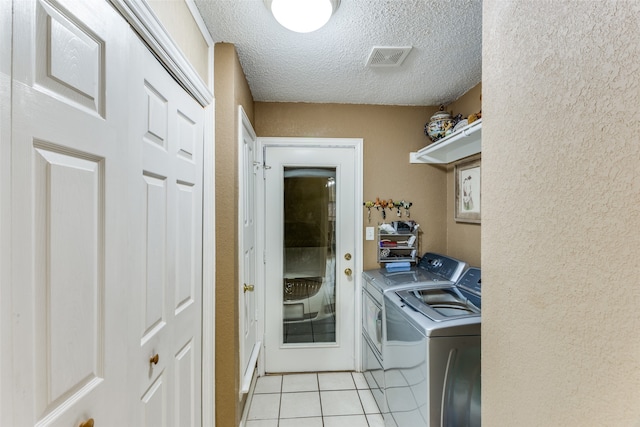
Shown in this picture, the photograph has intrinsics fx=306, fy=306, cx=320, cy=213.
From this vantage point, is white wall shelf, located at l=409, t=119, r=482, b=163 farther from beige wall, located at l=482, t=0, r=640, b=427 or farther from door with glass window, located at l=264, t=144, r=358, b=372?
beige wall, located at l=482, t=0, r=640, b=427

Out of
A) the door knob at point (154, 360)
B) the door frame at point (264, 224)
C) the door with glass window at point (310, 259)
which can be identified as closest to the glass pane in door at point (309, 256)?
the door with glass window at point (310, 259)

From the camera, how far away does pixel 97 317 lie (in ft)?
2.55

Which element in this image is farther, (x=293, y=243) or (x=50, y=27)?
(x=293, y=243)

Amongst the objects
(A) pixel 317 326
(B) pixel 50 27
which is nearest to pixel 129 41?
(B) pixel 50 27

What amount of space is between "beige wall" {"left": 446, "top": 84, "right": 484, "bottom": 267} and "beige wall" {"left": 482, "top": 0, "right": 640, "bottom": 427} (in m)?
1.56

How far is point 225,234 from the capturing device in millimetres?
1733

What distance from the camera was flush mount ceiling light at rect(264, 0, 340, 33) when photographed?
134cm

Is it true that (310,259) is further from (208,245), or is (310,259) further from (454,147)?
(454,147)

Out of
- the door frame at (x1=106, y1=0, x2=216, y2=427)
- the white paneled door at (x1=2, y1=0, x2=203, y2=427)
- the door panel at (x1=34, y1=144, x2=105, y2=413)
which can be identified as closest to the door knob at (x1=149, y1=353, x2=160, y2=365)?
the white paneled door at (x1=2, y1=0, x2=203, y2=427)

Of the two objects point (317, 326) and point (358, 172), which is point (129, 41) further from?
point (317, 326)

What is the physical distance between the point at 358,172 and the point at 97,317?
86.3 inches

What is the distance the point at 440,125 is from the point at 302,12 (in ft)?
5.00

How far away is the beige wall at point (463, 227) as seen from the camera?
230 centimetres

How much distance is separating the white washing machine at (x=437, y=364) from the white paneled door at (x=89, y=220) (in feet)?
3.80
